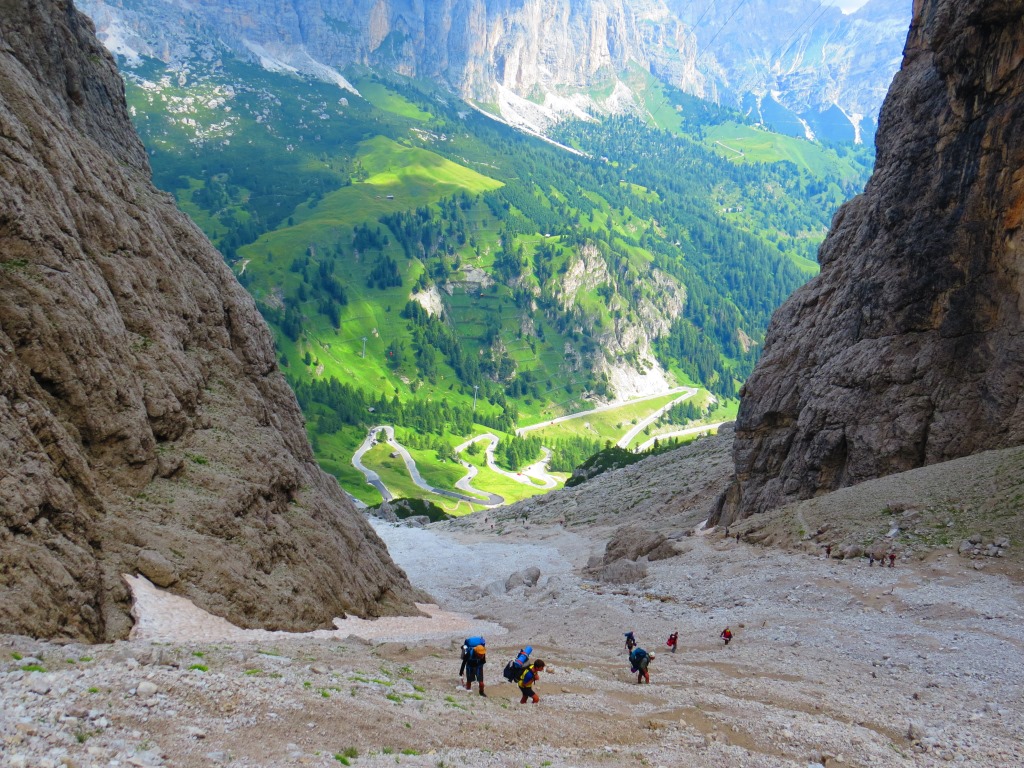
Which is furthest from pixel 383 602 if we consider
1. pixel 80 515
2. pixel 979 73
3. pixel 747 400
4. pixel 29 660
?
pixel 979 73

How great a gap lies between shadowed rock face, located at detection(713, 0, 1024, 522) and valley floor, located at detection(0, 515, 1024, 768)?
15993 millimetres

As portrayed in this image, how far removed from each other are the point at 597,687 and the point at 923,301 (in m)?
46.5

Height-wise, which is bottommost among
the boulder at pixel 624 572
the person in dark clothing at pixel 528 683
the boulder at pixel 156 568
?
the person in dark clothing at pixel 528 683

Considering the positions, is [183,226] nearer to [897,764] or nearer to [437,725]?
[437,725]

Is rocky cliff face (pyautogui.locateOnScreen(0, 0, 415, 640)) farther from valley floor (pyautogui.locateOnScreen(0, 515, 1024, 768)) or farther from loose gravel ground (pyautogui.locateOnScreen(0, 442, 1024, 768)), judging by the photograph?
valley floor (pyautogui.locateOnScreen(0, 515, 1024, 768))

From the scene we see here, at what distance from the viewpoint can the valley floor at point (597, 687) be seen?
17.4 metres

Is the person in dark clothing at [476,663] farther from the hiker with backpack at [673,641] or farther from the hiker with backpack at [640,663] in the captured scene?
the hiker with backpack at [673,641]

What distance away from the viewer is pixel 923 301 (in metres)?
62.7

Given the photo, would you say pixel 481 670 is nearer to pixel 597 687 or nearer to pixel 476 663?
pixel 476 663

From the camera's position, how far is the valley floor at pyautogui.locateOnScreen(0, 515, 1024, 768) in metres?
17.4

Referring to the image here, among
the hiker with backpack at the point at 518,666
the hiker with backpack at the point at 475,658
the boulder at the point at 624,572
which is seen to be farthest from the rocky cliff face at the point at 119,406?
the boulder at the point at 624,572

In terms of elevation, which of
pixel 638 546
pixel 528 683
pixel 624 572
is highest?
pixel 638 546

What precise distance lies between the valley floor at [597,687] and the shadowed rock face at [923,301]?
52.5 feet

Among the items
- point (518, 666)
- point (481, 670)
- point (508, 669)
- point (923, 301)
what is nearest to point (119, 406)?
point (481, 670)
